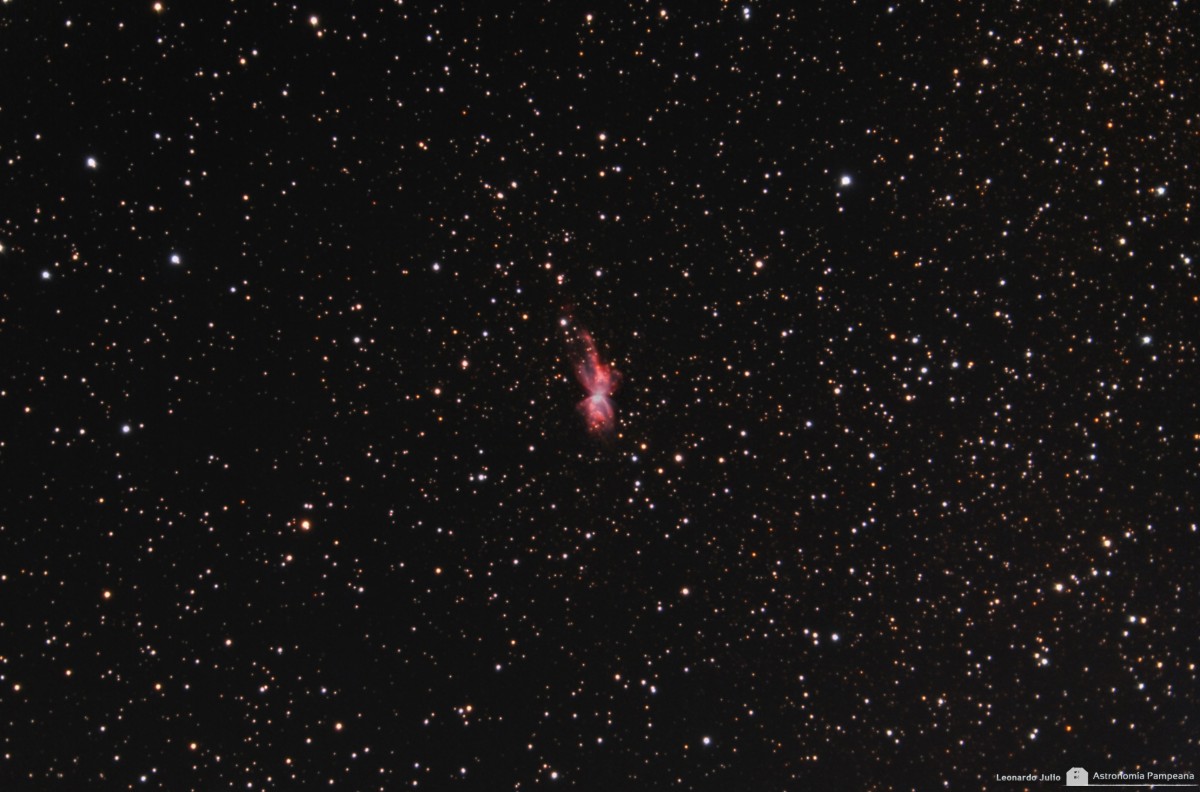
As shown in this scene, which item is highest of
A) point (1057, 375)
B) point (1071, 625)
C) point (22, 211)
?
point (22, 211)

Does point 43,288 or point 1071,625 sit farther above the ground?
point 43,288

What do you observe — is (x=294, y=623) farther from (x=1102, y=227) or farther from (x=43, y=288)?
(x=1102, y=227)

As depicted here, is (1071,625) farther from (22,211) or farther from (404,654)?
(22,211)

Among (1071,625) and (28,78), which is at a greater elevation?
(28,78)

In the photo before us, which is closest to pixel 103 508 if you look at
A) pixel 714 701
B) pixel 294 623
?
pixel 294 623

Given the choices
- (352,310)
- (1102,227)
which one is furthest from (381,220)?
(1102,227)
